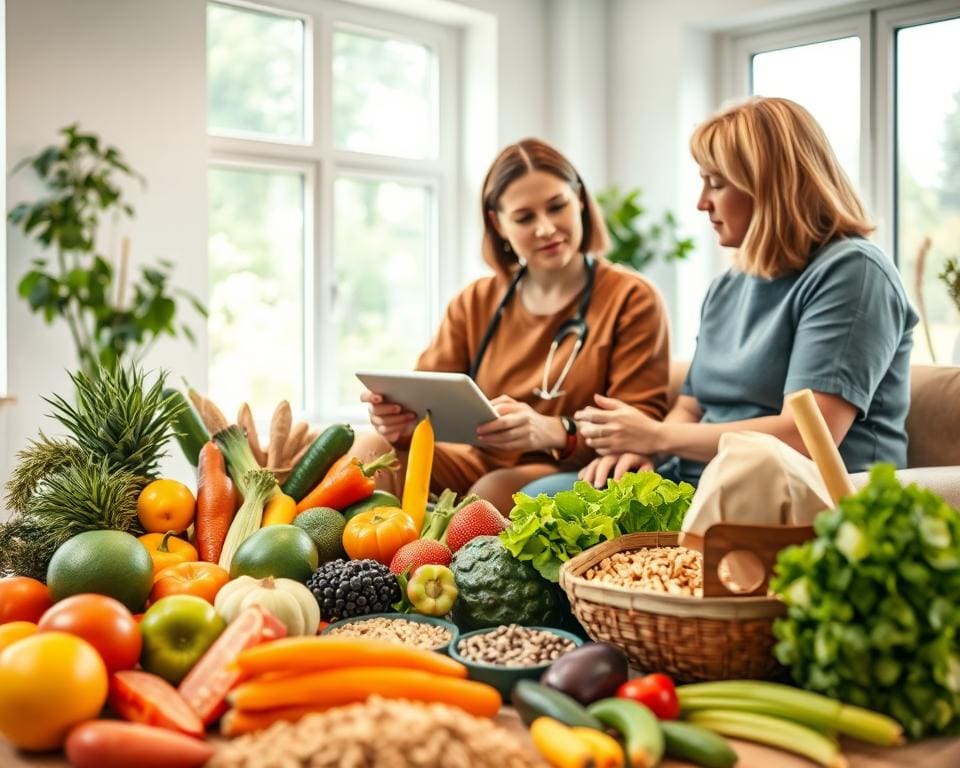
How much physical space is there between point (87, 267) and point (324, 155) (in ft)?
4.16

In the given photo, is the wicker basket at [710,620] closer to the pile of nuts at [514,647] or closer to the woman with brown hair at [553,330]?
the pile of nuts at [514,647]

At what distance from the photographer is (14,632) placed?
4.02ft

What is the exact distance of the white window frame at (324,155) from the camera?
14.5ft

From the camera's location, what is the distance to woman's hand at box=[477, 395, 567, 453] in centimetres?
232

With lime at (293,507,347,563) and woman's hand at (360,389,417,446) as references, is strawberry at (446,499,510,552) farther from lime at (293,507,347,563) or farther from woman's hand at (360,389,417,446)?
woman's hand at (360,389,417,446)

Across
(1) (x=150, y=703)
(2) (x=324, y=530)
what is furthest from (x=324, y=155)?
(1) (x=150, y=703)

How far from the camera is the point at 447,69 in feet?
16.5

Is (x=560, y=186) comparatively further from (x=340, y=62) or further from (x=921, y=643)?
(x=340, y=62)

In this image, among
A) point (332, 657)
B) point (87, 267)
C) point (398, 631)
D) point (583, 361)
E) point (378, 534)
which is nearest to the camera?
point (332, 657)

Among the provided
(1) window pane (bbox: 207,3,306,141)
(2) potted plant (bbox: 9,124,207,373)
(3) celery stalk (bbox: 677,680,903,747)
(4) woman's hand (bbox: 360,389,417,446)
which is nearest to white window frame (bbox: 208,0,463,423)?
(1) window pane (bbox: 207,3,306,141)

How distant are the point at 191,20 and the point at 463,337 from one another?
203cm

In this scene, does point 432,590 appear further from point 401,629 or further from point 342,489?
point 342,489

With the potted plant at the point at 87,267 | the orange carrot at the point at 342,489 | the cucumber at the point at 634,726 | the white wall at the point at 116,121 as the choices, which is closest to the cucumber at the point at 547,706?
the cucumber at the point at 634,726

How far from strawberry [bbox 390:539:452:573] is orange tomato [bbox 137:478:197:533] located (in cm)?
41
